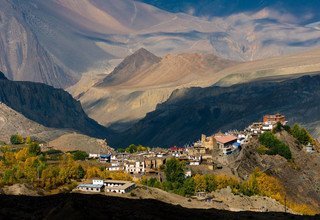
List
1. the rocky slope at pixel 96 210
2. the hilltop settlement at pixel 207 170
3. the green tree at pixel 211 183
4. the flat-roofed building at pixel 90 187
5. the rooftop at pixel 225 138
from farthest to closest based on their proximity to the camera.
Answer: the rooftop at pixel 225 138 < the green tree at pixel 211 183 < the hilltop settlement at pixel 207 170 < the flat-roofed building at pixel 90 187 < the rocky slope at pixel 96 210

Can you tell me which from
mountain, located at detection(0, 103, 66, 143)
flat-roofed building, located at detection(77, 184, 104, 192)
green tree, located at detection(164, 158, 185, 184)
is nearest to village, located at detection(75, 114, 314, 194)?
green tree, located at detection(164, 158, 185, 184)

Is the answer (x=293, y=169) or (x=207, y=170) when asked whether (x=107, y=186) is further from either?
(x=293, y=169)

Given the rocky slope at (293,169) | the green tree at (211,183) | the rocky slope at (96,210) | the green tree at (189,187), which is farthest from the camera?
the rocky slope at (293,169)

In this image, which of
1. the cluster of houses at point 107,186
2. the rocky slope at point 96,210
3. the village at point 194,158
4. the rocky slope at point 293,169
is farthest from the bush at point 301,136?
the rocky slope at point 96,210

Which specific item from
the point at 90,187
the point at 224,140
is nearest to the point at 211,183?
the point at 90,187

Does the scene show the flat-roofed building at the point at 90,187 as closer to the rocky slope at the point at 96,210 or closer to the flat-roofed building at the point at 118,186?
the flat-roofed building at the point at 118,186

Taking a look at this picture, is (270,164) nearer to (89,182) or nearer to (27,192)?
(89,182)

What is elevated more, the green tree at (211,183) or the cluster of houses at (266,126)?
the cluster of houses at (266,126)

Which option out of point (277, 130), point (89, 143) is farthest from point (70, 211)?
point (89, 143)
